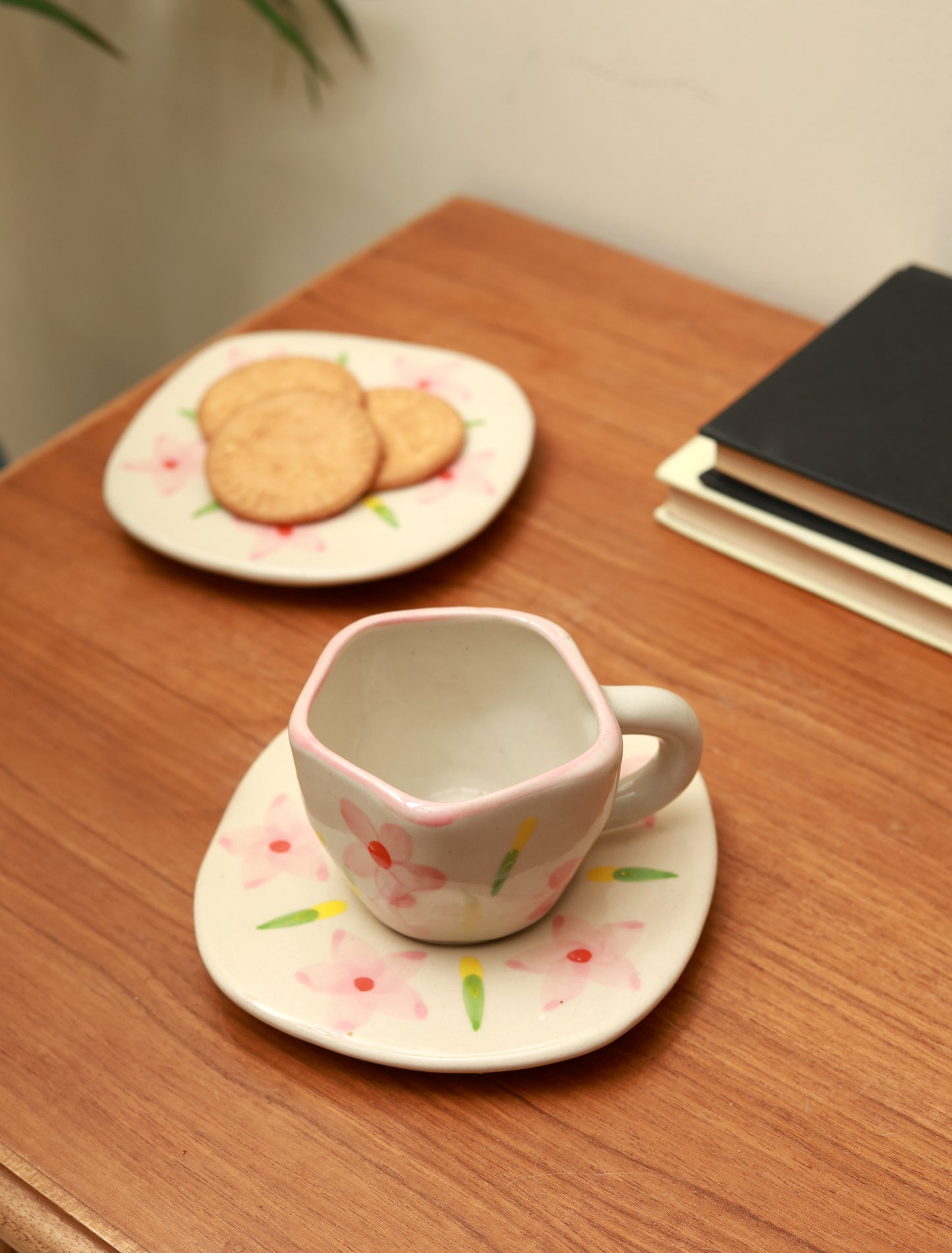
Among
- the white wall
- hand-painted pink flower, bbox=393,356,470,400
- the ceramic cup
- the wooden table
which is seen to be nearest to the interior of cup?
the ceramic cup

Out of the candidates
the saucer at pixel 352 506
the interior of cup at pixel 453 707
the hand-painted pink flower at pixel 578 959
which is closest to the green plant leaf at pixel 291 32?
the saucer at pixel 352 506

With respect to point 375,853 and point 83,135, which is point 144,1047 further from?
point 83,135

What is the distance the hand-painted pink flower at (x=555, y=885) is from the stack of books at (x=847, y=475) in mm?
266

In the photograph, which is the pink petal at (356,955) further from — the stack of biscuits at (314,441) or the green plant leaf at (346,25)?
the green plant leaf at (346,25)

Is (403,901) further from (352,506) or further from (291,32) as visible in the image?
(291,32)

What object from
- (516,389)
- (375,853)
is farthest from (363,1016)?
(516,389)

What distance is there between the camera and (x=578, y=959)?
0.45 meters

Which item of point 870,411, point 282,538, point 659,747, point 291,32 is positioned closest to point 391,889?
point 659,747

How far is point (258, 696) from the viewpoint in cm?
58

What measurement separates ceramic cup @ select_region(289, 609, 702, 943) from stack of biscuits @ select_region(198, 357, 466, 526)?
20 centimetres

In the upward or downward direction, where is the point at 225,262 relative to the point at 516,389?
downward

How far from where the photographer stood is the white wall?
0.78 meters

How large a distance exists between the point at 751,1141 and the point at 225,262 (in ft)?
3.61

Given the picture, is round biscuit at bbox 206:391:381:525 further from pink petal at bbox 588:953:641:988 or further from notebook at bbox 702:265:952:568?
pink petal at bbox 588:953:641:988
